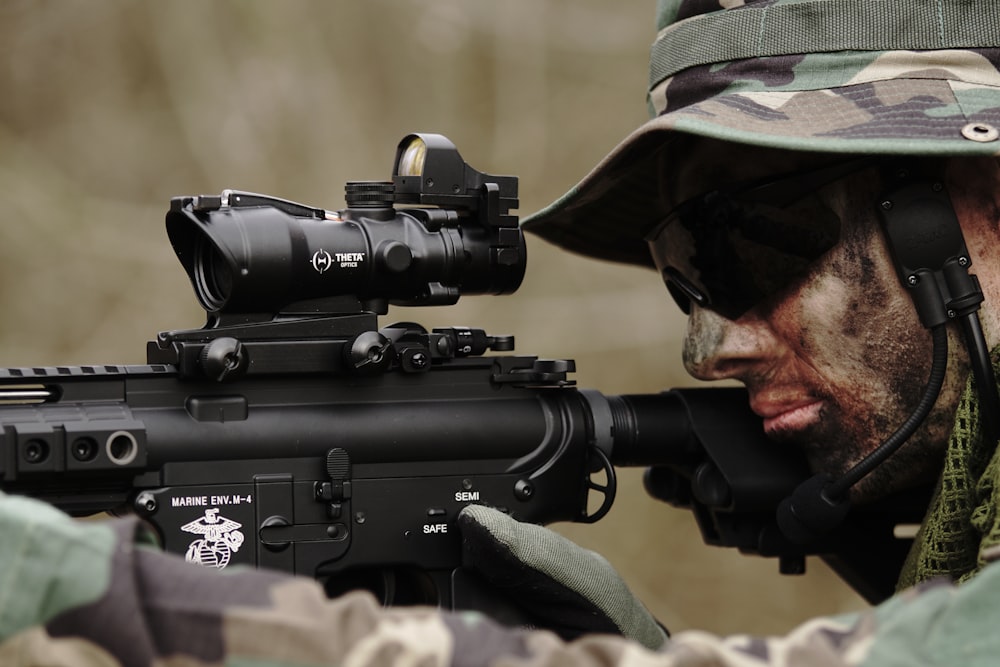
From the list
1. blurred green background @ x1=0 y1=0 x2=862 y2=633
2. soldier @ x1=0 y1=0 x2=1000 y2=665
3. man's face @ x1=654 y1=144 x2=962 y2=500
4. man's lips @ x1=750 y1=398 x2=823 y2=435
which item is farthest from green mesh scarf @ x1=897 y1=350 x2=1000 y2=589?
blurred green background @ x1=0 y1=0 x2=862 y2=633

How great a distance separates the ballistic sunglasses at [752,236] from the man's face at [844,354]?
19 mm

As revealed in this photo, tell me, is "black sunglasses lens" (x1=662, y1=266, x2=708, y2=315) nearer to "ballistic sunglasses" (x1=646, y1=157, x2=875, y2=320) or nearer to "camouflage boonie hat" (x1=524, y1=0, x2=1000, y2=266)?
"ballistic sunglasses" (x1=646, y1=157, x2=875, y2=320)

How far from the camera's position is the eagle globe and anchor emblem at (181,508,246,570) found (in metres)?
2.37

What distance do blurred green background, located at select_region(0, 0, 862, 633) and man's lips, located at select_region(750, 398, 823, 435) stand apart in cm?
308

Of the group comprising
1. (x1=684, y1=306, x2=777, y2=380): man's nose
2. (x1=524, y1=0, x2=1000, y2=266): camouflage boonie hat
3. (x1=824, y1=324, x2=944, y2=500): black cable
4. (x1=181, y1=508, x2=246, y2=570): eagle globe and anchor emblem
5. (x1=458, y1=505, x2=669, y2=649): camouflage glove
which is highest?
(x1=524, y1=0, x2=1000, y2=266): camouflage boonie hat

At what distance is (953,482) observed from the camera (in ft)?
7.56

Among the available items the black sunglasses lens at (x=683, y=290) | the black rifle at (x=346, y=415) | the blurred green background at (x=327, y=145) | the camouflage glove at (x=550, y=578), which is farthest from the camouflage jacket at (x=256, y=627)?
the blurred green background at (x=327, y=145)

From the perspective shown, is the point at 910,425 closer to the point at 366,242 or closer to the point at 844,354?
the point at 844,354

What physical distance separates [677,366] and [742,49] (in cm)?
376

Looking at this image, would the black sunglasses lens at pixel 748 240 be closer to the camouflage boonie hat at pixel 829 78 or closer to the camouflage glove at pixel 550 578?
the camouflage boonie hat at pixel 829 78

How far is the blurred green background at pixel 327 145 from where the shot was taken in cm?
549

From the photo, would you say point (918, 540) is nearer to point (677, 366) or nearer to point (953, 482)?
point (953, 482)

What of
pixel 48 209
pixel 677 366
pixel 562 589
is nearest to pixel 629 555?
pixel 677 366

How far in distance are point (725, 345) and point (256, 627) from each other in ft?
5.22
